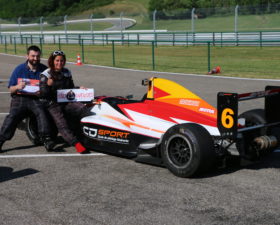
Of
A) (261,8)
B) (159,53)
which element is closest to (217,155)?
(159,53)

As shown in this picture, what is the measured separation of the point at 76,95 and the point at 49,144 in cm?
83

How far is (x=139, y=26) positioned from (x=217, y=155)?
45.4 m

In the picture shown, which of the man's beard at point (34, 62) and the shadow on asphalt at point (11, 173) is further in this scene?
the man's beard at point (34, 62)

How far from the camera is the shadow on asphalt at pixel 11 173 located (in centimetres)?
609

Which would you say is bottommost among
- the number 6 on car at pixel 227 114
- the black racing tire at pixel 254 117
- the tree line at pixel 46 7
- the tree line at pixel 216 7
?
the black racing tire at pixel 254 117

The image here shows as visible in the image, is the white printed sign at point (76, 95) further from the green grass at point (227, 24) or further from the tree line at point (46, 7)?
the tree line at point (46, 7)

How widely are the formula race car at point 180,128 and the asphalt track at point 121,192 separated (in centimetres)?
22

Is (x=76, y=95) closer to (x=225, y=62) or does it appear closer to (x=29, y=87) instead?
(x=29, y=87)

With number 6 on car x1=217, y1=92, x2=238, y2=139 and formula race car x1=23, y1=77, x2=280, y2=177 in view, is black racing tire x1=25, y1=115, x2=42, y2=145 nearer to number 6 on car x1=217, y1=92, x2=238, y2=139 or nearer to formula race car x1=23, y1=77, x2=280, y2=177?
formula race car x1=23, y1=77, x2=280, y2=177

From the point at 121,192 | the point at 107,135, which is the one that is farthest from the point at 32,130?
the point at 121,192

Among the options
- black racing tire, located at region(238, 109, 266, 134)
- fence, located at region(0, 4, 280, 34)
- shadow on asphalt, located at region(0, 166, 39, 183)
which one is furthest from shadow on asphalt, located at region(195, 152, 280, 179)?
fence, located at region(0, 4, 280, 34)

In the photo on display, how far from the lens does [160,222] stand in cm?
454

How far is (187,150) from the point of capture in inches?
229

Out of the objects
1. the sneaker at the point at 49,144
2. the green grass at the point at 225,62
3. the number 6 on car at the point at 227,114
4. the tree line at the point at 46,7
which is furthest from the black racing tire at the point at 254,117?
the tree line at the point at 46,7
